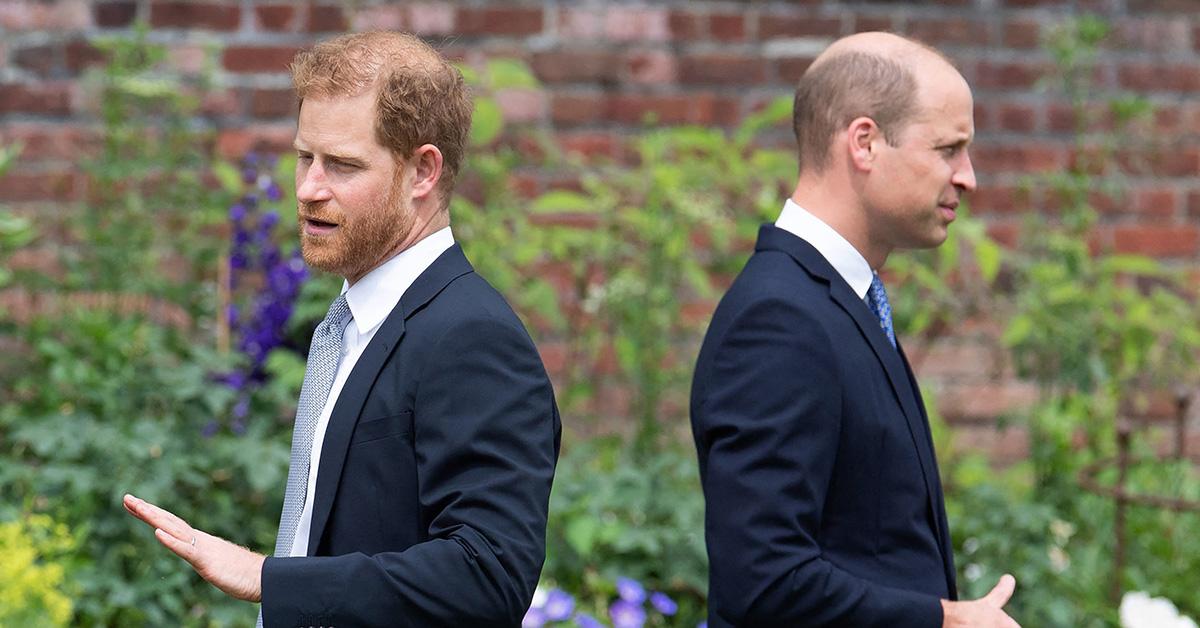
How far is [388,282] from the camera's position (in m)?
2.14

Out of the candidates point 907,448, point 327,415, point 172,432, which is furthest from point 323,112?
point 172,432

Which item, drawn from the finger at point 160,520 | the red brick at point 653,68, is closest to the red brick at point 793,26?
the red brick at point 653,68

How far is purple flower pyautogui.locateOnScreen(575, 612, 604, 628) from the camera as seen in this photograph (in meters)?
3.58

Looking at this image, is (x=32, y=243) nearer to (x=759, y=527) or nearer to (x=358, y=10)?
(x=358, y=10)

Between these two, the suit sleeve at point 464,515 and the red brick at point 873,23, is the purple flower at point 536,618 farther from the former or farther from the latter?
the red brick at point 873,23

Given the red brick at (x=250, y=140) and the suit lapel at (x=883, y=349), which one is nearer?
the suit lapel at (x=883, y=349)

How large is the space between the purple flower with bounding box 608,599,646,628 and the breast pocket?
1.65 m

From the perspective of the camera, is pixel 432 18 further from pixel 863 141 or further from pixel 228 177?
pixel 863 141

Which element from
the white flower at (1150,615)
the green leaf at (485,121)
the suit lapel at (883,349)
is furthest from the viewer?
the green leaf at (485,121)

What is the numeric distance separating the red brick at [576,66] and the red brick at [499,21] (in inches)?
3.6

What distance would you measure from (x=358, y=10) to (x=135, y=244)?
3.29ft

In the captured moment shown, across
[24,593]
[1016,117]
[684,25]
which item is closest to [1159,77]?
[1016,117]

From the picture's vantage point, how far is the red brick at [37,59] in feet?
14.8

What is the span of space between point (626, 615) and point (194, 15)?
2.21 meters
